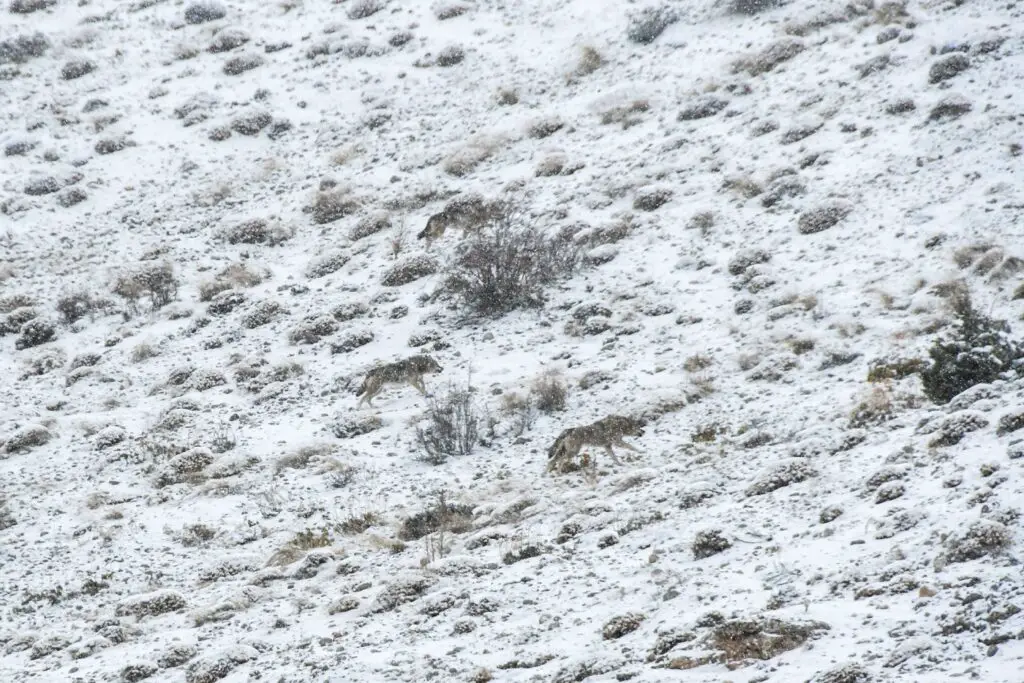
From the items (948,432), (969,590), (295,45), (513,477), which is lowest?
(513,477)

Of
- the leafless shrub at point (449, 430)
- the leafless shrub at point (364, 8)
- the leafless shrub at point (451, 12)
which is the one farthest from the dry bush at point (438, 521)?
the leafless shrub at point (364, 8)

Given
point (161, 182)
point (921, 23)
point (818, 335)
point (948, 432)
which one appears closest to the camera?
point (948, 432)

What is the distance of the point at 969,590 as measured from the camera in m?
6.24

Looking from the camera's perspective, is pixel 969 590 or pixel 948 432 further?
pixel 948 432

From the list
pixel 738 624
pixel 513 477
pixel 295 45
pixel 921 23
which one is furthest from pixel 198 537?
pixel 295 45

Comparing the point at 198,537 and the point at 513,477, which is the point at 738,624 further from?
the point at 198,537

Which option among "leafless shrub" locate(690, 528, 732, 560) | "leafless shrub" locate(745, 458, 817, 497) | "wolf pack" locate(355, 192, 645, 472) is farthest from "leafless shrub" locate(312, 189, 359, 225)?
"leafless shrub" locate(690, 528, 732, 560)

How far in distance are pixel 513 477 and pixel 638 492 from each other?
6.61ft

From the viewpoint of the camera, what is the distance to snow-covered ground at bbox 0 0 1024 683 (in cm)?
784

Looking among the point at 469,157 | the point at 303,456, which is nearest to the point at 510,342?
the point at 303,456

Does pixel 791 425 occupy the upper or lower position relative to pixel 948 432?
→ lower

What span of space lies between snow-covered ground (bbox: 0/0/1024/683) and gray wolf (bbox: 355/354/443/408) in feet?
0.97

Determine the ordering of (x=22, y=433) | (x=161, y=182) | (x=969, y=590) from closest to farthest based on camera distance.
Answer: (x=969, y=590) < (x=22, y=433) < (x=161, y=182)

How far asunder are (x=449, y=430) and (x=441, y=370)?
2.08 m
